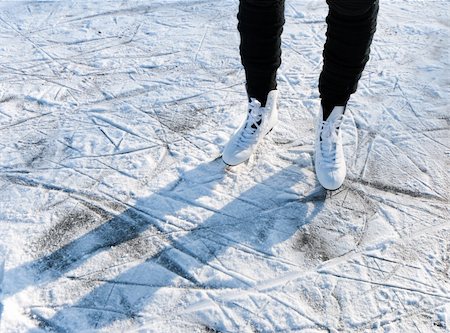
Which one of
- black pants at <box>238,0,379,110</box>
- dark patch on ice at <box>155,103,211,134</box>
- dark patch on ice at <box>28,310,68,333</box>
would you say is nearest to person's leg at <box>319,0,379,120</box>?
black pants at <box>238,0,379,110</box>

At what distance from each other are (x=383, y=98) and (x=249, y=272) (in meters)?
1.26

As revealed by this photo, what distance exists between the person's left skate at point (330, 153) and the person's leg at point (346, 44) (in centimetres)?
10

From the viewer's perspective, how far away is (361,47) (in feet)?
5.26

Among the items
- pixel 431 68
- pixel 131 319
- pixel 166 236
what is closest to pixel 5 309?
pixel 131 319

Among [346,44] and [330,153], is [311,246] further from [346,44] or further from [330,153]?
[346,44]

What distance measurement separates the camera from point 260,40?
1.75 metres

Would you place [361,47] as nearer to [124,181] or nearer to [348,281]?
[348,281]

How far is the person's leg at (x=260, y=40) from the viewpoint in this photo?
66.3 inches

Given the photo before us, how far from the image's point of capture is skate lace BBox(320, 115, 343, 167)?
1.88m

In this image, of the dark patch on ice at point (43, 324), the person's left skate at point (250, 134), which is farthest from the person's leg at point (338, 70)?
the dark patch on ice at point (43, 324)

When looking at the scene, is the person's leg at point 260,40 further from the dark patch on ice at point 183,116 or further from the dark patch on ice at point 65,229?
the dark patch on ice at point 65,229

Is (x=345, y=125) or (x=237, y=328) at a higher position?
(x=345, y=125)

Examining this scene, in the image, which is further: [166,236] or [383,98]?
[383,98]

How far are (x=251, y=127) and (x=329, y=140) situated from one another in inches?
12.8
